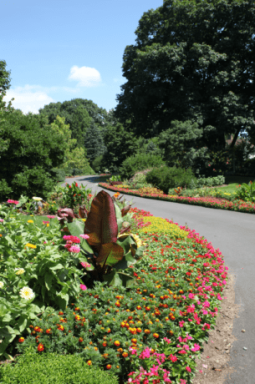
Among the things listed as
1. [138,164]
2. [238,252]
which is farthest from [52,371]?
[138,164]

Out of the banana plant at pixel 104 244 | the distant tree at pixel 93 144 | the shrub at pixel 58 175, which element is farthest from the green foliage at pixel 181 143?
the distant tree at pixel 93 144

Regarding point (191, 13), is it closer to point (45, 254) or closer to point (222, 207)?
point (222, 207)

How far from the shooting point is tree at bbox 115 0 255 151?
65.3 feet

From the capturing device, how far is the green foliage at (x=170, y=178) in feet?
53.2

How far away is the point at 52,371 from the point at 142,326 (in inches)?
39.1

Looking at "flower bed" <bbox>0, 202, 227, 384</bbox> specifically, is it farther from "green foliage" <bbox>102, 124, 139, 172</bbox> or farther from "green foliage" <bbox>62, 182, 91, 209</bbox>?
"green foliage" <bbox>102, 124, 139, 172</bbox>

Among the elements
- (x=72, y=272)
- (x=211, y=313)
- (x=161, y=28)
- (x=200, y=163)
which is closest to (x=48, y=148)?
(x=72, y=272)

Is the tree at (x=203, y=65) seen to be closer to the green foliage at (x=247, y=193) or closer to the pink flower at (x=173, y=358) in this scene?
the green foliage at (x=247, y=193)

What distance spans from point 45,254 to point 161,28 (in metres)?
26.1

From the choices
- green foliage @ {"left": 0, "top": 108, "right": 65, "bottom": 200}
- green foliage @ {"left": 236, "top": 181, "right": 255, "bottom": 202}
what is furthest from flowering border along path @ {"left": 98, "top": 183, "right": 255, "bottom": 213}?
green foliage @ {"left": 0, "top": 108, "right": 65, "bottom": 200}

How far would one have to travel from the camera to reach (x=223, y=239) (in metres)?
6.72

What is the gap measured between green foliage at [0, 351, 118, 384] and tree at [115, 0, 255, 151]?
67.2 feet

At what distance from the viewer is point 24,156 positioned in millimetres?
8859

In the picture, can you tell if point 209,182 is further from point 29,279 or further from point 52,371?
point 52,371
